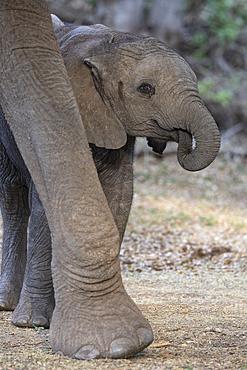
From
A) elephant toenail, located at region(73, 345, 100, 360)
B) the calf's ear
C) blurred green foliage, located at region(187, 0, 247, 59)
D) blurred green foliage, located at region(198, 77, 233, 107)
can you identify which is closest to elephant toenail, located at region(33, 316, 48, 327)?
elephant toenail, located at region(73, 345, 100, 360)

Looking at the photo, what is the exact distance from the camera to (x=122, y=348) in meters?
2.47

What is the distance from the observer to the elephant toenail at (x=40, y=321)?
3.45m

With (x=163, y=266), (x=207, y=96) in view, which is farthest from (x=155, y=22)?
(x=163, y=266)

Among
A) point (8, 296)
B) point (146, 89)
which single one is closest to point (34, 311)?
point (8, 296)

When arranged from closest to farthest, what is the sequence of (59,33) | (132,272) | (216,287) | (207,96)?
(59,33) < (216,287) < (132,272) < (207,96)

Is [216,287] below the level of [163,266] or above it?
above

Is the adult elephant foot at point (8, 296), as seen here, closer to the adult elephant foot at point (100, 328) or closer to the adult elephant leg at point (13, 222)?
the adult elephant leg at point (13, 222)

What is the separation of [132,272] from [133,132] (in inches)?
121

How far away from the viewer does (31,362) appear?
2436 millimetres

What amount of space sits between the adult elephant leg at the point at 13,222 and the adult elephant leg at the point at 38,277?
0.79m

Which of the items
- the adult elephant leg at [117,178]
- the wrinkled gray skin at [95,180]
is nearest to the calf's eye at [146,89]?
the wrinkled gray skin at [95,180]

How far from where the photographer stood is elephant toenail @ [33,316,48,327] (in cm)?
345

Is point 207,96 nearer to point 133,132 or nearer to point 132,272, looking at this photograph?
point 132,272

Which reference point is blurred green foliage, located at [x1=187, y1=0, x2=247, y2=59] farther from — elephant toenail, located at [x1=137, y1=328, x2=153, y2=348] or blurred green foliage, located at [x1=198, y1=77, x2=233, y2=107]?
elephant toenail, located at [x1=137, y1=328, x2=153, y2=348]
